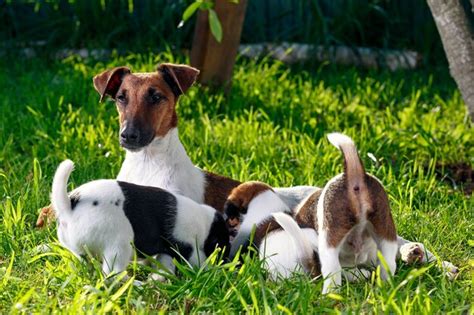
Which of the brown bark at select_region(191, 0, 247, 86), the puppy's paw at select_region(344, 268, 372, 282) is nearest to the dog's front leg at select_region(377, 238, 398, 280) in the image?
the puppy's paw at select_region(344, 268, 372, 282)

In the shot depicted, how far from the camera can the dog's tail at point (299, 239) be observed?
4020 millimetres

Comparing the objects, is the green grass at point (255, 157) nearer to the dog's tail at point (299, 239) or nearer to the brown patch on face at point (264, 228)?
the dog's tail at point (299, 239)

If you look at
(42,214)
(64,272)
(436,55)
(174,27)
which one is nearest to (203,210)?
(64,272)

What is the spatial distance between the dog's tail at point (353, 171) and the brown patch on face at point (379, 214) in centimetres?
3

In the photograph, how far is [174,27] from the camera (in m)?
9.04

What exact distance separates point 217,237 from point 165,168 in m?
0.58

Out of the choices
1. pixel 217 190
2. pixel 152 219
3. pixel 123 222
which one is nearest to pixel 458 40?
pixel 217 190

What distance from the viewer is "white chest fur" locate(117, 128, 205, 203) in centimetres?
471

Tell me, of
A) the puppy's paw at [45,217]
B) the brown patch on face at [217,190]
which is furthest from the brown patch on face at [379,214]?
the puppy's paw at [45,217]

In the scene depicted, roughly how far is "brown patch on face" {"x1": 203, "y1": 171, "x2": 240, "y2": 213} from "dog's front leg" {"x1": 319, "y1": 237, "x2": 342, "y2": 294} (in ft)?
3.34

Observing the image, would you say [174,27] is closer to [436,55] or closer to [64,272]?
[436,55]

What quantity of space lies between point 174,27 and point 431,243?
193 inches

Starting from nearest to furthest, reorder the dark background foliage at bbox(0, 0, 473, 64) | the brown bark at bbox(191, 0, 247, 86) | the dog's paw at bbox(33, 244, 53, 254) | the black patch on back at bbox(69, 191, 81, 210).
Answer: the black patch on back at bbox(69, 191, 81, 210) < the dog's paw at bbox(33, 244, 53, 254) < the brown bark at bbox(191, 0, 247, 86) < the dark background foliage at bbox(0, 0, 473, 64)

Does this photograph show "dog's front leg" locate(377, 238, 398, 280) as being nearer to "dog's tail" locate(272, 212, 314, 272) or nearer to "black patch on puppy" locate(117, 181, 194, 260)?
"dog's tail" locate(272, 212, 314, 272)
